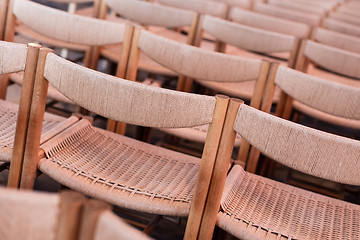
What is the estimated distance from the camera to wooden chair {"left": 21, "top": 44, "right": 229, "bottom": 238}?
1.45 meters

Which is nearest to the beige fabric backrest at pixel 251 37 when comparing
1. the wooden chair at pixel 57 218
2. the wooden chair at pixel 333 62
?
the wooden chair at pixel 333 62

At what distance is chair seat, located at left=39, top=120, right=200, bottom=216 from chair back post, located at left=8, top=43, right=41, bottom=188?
0.08 metres

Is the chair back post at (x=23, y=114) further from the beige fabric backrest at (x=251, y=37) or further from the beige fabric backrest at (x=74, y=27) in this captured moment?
the beige fabric backrest at (x=251, y=37)

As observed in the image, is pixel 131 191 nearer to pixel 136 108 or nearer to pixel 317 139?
pixel 136 108

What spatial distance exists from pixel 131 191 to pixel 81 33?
2.97 feet

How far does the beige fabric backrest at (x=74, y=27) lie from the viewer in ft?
7.34

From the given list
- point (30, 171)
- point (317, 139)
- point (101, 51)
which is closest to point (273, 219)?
point (317, 139)

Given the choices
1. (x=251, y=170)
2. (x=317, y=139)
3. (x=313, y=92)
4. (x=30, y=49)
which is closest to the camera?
(x=317, y=139)

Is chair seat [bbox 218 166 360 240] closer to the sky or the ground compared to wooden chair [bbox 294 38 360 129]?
closer to the ground

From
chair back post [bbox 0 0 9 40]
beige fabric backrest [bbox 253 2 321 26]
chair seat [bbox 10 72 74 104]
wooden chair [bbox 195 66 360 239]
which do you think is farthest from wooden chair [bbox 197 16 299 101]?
beige fabric backrest [bbox 253 2 321 26]

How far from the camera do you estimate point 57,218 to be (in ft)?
2.63

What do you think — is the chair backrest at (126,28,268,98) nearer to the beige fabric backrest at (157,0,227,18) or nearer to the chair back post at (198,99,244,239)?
the chair back post at (198,99,244,239)

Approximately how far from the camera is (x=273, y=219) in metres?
1.65

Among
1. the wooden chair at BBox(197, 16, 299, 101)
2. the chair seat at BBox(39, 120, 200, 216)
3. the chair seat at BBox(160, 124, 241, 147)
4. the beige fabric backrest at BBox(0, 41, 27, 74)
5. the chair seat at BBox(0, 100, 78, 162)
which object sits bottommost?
the chair seat at BBox(39, 120, 200, 216)
